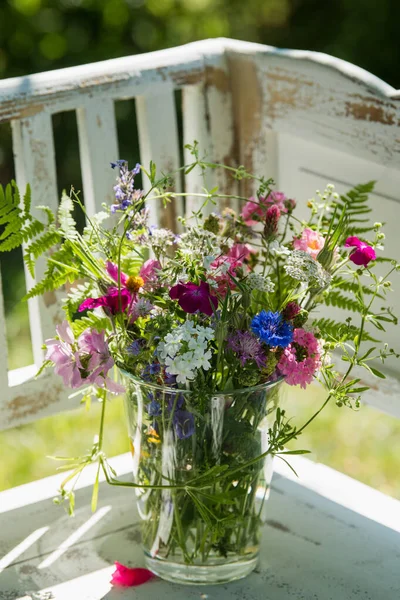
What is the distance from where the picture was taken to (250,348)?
111 centimetres

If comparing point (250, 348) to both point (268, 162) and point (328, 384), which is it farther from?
point (268, 162)

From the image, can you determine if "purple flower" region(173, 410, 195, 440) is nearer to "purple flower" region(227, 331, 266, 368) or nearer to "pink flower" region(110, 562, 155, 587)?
"purple flower" region(227, 331, 266, 368)

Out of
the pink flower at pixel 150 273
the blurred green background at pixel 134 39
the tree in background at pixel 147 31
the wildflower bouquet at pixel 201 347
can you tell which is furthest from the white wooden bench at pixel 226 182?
the tree in background at pixel 147 31

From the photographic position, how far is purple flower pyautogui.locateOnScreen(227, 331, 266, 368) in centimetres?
111

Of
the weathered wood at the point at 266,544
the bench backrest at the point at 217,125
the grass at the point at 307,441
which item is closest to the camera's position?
the weathered wood at the point at 266,544

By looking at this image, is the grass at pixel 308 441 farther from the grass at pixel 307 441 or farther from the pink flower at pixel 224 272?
the pink flower at pixel 224 272

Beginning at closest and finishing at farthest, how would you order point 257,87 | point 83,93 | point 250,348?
point 250,348
point 83,93
point 257,87

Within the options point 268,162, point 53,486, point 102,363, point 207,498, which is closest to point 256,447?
point 207,498

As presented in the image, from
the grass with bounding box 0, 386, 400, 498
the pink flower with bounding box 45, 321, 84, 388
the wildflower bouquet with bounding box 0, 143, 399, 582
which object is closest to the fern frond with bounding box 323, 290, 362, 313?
the wildflower bouquet with bounding box 0, 143, 399, 582

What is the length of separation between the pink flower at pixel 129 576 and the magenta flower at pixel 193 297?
42 centimetres

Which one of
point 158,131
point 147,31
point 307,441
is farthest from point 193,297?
point 147,31

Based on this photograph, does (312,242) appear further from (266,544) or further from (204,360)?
(266,544)

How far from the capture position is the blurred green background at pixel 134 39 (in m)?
2.74

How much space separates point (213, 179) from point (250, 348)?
61cm
